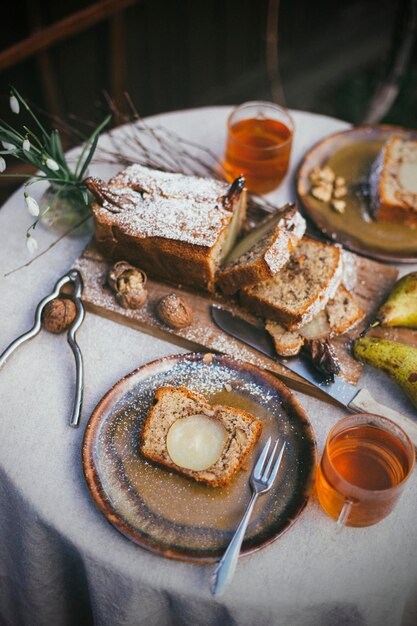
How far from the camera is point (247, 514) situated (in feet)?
5.25

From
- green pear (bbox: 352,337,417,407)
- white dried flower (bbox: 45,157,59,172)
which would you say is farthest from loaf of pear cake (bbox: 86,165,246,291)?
green pear (bbox: 352,337,417,407)

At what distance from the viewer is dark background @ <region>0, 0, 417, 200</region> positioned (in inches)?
153

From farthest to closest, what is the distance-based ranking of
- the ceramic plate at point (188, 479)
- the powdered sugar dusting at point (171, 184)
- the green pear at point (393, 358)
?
the powdered sugar dusting at point (171, 184) < the green pear at point (393, 358) < the ceramic plate at point (188, 479)

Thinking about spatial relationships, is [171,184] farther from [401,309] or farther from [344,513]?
[344,513]

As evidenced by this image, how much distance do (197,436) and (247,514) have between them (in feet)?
0.90

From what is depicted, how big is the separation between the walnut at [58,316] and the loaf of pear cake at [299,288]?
0.60 meters

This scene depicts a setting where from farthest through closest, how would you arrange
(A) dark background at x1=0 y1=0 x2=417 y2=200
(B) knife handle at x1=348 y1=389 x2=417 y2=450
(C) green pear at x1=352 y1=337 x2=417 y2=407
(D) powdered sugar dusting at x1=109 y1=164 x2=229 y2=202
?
(A) dark background at x1=0 y1=0 x2=417 y2=200
(D) powdered sugar dusting at x1=109 y1=164 x2=229 y2=202
(C) green pear at x1=352 y1=337 x2=417 y2=407
(B) knife handle at x1=348 y1=389 x2=417 y2=450

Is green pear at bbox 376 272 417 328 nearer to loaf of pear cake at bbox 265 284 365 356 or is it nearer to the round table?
loaf of pear cake at bbox 265 284 365 356

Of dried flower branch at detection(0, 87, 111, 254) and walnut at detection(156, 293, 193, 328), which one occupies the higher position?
dried flower branch at detection(0, 87, 111, 254)

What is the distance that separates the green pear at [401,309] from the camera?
2086 mm

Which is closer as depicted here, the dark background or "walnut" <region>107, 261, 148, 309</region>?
"walnut" <region>107, 261, 148, 309</region>

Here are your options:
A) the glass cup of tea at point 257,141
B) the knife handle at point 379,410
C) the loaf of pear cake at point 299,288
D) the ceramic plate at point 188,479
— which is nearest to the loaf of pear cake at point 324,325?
the loaf of pear cake at point 299,288

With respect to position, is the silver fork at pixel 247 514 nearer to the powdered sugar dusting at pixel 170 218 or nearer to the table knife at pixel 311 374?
the table knife at pixel 311 374

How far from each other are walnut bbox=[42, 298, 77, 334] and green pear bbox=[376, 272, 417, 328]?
108 cm
